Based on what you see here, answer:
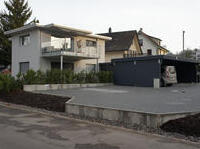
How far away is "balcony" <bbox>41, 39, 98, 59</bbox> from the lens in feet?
68.0

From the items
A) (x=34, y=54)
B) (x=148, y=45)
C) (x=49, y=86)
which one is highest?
(x=148, y=45)

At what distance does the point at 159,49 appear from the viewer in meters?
41.5

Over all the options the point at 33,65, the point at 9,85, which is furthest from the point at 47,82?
the point at 33,65

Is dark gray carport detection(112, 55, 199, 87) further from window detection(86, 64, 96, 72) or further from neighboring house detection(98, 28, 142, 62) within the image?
neighboring house detection(98, 28, 142, 62)

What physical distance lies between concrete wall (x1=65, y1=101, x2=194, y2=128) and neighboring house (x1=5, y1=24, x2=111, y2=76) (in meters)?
11.1

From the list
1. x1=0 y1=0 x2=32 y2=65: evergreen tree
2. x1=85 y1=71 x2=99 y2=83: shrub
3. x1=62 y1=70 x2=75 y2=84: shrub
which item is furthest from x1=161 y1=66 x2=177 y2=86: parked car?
x1=0 y1=0 x2=32 y2=65: evergreen tree

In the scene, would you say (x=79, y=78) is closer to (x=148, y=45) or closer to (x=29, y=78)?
(x=29, y=78)

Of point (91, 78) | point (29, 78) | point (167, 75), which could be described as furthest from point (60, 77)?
point (167, 75)

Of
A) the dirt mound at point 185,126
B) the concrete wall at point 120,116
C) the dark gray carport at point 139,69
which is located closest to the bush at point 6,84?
the concrete wall at point 120,116

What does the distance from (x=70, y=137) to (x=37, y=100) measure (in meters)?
6.95

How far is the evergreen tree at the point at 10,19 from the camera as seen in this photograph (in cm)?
3228

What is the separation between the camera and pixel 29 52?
22750 millimetres

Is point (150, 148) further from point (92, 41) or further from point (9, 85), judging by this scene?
point (92, 41)

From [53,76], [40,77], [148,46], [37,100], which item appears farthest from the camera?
[148,46]
